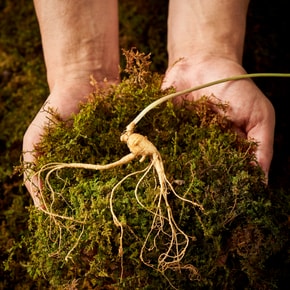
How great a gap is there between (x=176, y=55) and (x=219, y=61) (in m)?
0.22

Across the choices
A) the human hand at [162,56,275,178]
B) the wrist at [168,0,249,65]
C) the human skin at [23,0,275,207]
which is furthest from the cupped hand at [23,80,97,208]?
the wrist at [168,0,249,65]

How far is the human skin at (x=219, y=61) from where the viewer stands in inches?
62.1

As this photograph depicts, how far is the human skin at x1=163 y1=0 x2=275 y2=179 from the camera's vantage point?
158 cm

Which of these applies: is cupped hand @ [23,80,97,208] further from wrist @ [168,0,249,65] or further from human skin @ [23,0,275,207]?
wrist @ [168,0,249,65]

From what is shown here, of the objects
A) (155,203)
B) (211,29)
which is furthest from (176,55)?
(155,203)

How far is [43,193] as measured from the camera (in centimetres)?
142

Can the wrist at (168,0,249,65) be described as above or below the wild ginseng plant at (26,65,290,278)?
above

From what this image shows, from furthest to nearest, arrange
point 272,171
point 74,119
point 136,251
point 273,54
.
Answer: point 273,54, point 272,171, point 74,119, point 136,251

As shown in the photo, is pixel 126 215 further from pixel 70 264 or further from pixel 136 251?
pixel 70 264

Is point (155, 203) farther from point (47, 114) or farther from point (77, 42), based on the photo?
point (77, 42)

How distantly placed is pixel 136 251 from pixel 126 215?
0.39ft

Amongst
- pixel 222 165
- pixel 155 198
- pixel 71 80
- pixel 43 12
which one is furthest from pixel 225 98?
pixel 43 12

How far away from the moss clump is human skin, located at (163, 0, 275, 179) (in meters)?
0.11

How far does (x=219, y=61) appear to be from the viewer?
1708 mm
